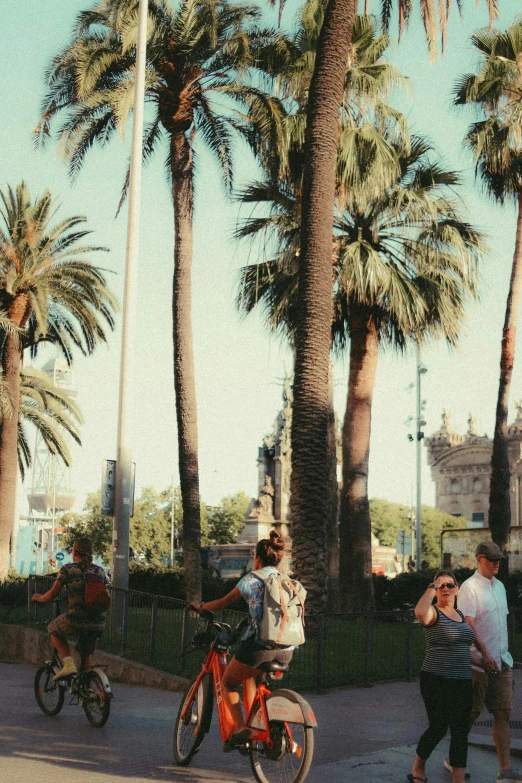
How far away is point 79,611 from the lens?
9.73m

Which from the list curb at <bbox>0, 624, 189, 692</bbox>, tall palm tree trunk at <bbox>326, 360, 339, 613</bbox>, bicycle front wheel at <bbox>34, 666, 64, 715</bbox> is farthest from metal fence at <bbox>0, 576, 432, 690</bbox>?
tall palm tree trunk at <bbox>326, 360, 339, 613</bbox>

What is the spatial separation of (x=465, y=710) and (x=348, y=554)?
678 inches

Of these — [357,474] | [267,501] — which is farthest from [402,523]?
[357,474]

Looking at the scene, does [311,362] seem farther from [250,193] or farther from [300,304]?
[250,193]

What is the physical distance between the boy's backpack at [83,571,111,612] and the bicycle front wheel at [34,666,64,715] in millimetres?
969

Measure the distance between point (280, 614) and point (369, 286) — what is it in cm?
1664

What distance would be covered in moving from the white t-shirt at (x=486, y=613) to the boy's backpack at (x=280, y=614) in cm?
125

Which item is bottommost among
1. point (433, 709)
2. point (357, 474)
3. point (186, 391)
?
point (433, 709)

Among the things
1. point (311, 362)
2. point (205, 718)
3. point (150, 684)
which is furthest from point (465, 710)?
point (311, 362)

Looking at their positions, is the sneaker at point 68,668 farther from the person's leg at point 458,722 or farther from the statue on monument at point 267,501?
the statue on monument at point 267,501

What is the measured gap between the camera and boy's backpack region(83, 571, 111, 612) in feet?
31.6

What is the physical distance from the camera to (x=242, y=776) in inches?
296

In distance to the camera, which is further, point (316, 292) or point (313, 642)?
point (316, 292)

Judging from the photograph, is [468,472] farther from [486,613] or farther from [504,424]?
[486,613]
